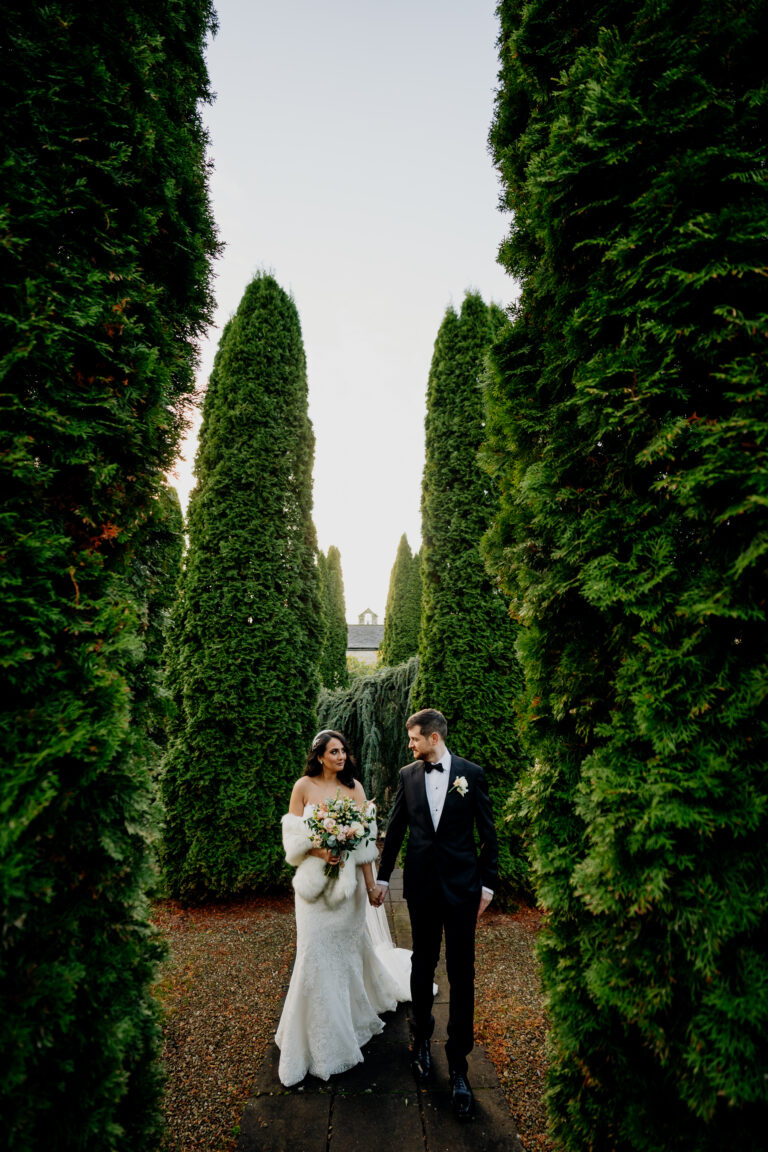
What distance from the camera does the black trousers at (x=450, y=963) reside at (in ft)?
9.61

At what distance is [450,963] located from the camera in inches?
117

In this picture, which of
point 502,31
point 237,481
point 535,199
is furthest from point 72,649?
point 237,481

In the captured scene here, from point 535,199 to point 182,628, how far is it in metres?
5.84

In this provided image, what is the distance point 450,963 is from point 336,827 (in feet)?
3.54

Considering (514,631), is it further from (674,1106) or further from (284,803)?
(674,1106)

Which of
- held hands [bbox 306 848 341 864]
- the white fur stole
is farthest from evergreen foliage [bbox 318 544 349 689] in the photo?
held hands [bbox 306 848 341 864]

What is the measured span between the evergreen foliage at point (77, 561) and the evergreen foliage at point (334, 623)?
44.8 ft

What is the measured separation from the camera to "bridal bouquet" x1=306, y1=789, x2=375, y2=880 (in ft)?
11.0

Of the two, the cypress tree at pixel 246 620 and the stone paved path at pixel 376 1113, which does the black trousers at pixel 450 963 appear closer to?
the stone paved path at pixel 376 1113

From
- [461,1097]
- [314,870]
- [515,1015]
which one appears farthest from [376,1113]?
[515,1015]

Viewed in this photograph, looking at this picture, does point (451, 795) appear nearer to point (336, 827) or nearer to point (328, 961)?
point (336, 827)

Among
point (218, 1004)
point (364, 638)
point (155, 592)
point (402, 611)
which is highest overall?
point (402, 611)

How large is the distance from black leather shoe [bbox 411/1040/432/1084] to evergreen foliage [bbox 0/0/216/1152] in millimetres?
1916

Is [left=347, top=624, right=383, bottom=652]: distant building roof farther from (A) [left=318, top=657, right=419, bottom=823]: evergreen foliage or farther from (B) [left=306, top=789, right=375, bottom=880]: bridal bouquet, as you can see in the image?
(B) [left=306, top=789, right=375, bottom=880]: bridal bouquet
